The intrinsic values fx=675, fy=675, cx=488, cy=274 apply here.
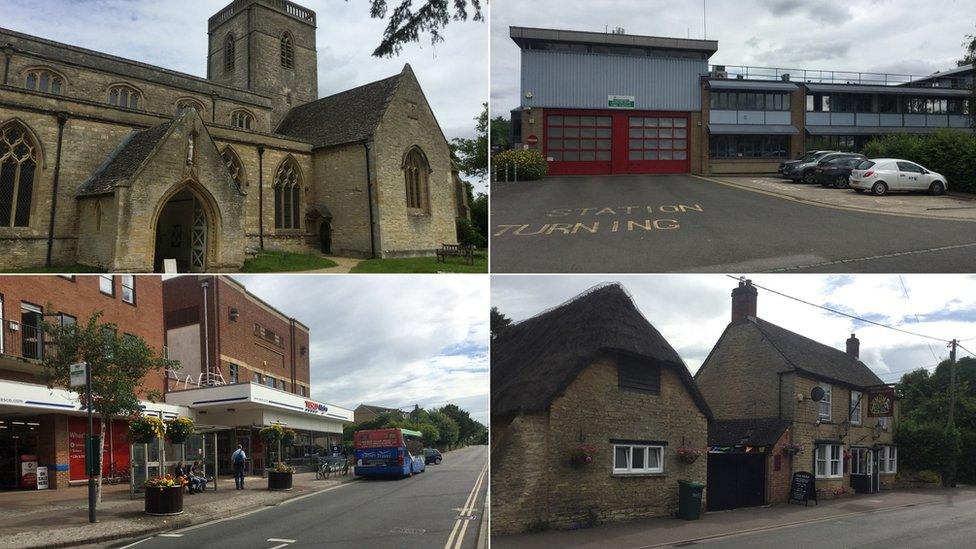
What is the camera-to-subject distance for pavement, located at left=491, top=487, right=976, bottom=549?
11.4m

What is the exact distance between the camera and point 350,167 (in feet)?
101

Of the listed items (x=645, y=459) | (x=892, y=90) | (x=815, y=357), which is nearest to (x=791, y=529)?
(x=645, y=459)

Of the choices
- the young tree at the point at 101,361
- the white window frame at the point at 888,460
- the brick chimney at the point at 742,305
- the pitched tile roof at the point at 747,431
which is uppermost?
the brick chimney at the point at 742,305

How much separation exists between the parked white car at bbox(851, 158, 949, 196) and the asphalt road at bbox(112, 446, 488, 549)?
17944 mm

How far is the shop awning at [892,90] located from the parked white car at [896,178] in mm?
22088

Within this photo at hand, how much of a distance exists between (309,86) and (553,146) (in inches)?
793

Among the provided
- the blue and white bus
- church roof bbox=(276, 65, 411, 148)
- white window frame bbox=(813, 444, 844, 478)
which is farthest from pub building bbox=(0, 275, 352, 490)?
white window frame bbox=(813, 444, 844, 478)

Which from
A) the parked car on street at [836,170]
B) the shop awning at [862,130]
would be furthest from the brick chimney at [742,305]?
the shop awning at [862,130]

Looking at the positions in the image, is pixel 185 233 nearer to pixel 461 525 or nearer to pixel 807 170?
pixel 461 525

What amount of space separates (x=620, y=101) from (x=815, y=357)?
1546 centimetres

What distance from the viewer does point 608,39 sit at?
33.7 metres

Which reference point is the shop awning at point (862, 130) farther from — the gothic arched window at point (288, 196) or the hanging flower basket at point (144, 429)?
the hanging flower basket at point (144, 429)

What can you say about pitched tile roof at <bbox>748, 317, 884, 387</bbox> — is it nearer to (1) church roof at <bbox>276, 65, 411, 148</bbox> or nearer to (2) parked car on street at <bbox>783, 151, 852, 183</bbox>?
(2) parked car on street at <bbox>783, 151, 852, 183</bbox>

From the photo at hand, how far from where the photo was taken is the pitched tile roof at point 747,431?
2033 centimetres
